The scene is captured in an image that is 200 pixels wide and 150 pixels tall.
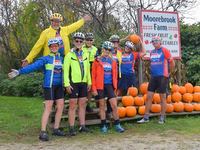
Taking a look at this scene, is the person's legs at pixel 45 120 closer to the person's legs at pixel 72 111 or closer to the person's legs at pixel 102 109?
the person's legs at pixel 72 111

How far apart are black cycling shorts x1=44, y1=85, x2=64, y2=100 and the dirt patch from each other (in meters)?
0.84

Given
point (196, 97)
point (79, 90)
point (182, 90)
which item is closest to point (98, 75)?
point (79, 90)

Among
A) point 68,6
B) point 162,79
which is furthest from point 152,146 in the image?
point 68,6

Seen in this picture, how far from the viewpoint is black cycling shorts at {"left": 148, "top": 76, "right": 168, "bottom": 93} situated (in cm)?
1081

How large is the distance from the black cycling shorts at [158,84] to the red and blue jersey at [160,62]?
0.09 metres

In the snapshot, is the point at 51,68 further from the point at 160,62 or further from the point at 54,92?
the point at 160,62

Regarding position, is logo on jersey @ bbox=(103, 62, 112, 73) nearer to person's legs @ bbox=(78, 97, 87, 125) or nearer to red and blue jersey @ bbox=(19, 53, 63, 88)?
person's legs @ bbox=(78, 97, 87, 125)

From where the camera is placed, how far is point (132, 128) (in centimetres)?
1031

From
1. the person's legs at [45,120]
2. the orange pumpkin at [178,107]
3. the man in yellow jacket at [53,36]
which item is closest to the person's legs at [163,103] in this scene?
the orange pumpkin at [178,107]

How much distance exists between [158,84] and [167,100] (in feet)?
3.36

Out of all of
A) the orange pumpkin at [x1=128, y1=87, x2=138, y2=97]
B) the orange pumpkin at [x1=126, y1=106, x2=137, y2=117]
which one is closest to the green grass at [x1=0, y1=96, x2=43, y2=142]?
the orange pumpkin at [x1=126, y1=106, x2=137, y2=117]

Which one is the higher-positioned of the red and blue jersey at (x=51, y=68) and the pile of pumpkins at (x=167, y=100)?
the red and blue jersey at (x=51, y=68)

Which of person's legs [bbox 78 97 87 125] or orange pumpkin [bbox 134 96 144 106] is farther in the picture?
orange pumpkin [bbox 134 96 144 106]

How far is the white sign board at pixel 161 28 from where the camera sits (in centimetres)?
1206
